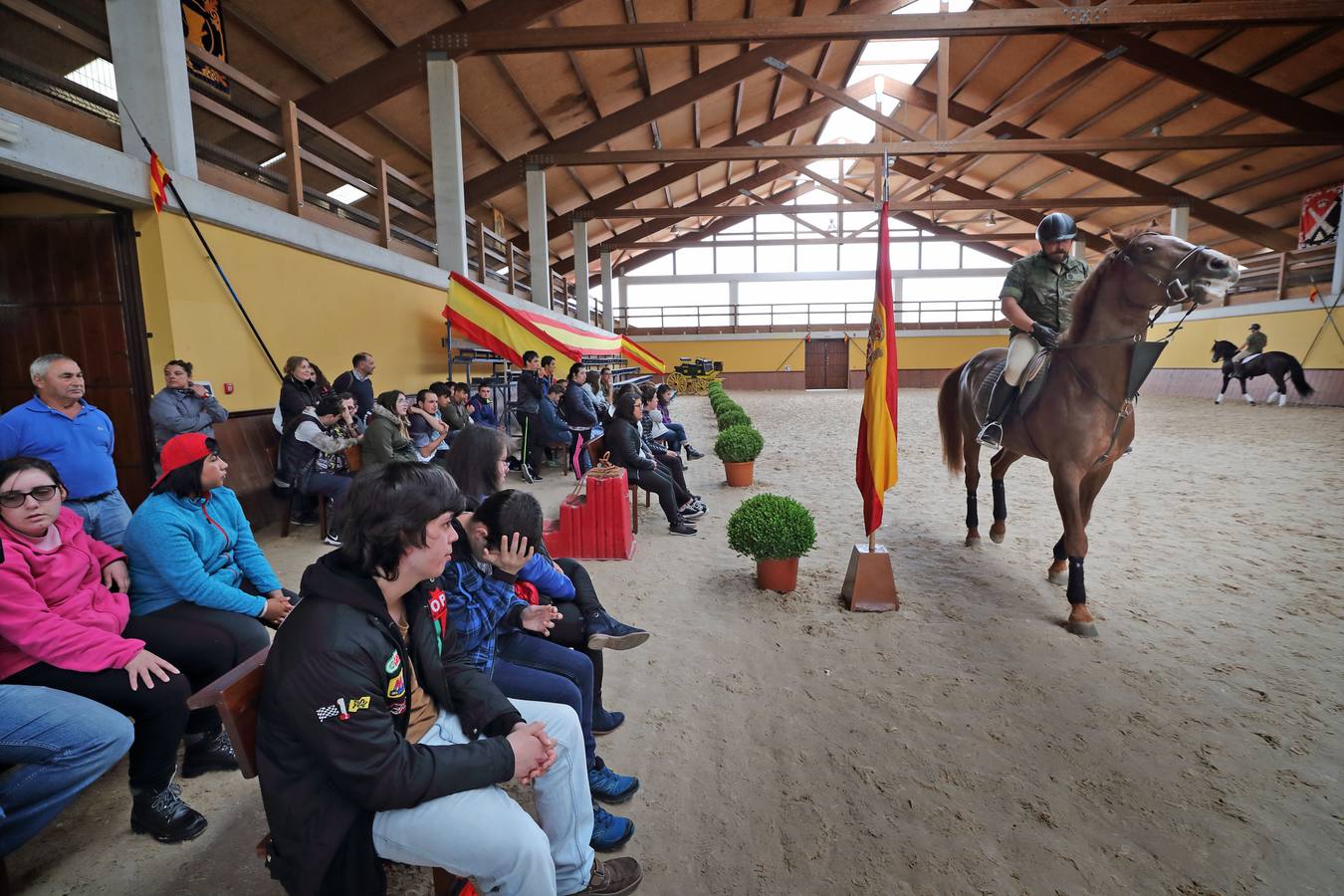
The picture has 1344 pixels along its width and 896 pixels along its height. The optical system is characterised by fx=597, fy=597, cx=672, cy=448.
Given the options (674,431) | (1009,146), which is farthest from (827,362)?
(674,431)

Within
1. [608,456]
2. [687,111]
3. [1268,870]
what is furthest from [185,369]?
[687,111]

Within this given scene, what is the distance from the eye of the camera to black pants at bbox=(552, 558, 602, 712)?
2102 millimetres

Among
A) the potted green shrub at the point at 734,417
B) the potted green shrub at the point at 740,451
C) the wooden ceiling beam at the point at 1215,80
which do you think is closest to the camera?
the potted green shrub at the point at 740,451

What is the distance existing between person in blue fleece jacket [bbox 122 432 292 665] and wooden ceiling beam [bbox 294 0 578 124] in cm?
785

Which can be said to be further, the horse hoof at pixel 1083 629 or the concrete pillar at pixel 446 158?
the concrete pillar at pixel 446 158

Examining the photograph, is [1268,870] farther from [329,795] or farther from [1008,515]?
[1008,515]

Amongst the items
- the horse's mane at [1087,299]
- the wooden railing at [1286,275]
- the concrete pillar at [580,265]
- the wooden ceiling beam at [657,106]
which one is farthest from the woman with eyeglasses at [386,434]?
the wooden railing at [1286,275]

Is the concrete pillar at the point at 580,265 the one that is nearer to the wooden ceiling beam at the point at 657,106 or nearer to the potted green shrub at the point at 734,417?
the wooden ceiling beam at the point at 657,106

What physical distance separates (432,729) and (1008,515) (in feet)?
16.4

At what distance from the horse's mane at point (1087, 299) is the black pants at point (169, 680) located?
12.9ft

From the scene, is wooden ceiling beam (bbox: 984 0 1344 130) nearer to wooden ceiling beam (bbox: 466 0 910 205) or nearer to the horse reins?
wooden ceiling beam (bbox: 466 0 910 205)

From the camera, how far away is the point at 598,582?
371 centimetres

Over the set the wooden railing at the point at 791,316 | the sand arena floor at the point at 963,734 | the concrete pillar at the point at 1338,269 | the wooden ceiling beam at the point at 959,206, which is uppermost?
the wooden ceiling beam at the point at 959,206

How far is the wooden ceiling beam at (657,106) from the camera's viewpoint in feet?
38.5
